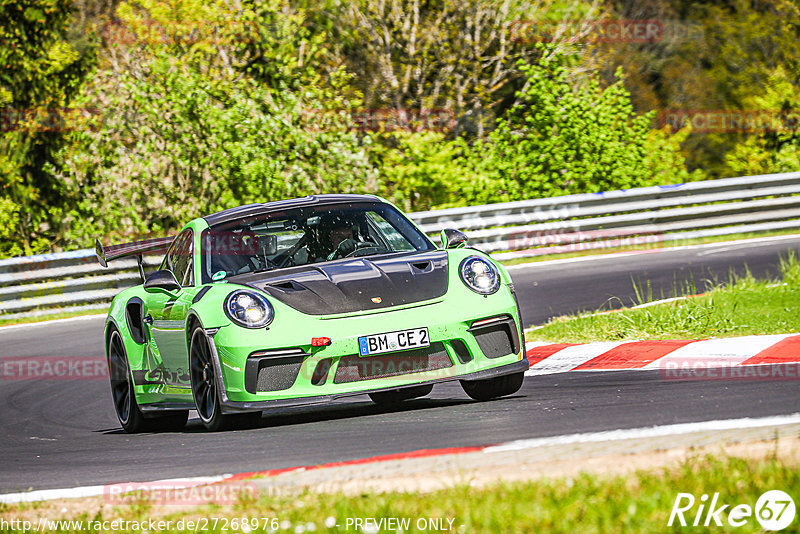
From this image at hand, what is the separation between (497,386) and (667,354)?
149 centimetres

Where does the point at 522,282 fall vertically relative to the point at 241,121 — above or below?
below

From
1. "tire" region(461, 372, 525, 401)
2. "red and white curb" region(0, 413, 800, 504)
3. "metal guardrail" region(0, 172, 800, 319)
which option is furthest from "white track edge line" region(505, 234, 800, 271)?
"red and white curb" region(0, 413, 800, 504)

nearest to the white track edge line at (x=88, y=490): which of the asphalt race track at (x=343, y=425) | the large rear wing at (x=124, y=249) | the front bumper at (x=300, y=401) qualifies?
the asphalt race track at (x=343, y=425)

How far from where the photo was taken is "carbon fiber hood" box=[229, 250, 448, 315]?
668 cm

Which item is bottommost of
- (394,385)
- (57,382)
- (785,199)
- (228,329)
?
(785,199)

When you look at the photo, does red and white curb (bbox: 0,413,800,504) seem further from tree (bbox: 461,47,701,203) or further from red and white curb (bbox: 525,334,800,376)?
tree (bbox: 461,47,701,203)

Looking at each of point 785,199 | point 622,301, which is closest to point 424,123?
point 785,199

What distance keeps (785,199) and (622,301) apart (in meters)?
7.65

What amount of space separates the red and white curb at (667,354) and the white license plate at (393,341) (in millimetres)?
2013

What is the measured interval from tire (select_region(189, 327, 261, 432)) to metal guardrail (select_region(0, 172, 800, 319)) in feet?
32.1

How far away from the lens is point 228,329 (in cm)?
668

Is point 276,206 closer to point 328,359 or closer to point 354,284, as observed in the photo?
point 354,284

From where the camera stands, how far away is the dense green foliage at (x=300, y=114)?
66.8 ft

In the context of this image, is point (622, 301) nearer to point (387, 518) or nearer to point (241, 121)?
point (387, 518)
